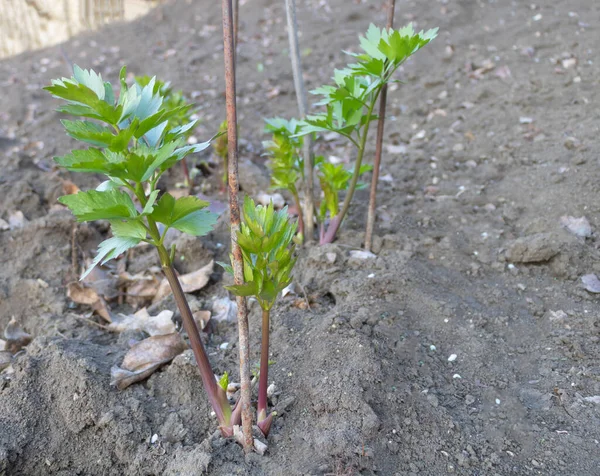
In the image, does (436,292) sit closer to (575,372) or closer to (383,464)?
(575,372)

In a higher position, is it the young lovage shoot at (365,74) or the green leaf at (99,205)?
the young lovage shoot at (365,74)

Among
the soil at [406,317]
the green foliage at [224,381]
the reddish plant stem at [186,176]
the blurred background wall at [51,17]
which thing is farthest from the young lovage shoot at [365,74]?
the blurred background wall at [51,17]

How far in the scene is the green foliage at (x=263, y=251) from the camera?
131cm

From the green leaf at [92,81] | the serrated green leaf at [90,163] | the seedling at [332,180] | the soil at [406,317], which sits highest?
the green leaf at [92,81]

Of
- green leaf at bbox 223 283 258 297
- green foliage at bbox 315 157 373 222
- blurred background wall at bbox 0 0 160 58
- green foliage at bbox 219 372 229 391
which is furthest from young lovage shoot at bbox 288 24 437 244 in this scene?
blurred background wall at bbox 0 0 160 58

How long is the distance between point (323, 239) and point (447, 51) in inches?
113

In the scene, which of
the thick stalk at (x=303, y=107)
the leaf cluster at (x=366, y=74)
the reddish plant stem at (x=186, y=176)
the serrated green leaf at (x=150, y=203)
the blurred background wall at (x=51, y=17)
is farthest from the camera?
the blurred background wall at (x=51, y=17)

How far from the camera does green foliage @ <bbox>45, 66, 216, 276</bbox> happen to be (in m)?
1.23

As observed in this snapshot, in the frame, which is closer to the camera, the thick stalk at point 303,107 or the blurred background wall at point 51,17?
the thick stalk at point 303,107

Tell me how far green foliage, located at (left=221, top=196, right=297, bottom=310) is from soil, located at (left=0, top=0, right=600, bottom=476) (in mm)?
481

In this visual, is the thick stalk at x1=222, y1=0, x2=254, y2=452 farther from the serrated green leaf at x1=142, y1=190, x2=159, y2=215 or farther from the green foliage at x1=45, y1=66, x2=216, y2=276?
the serrated green leaf at x1=142, y1=190, x2=159, y2=215

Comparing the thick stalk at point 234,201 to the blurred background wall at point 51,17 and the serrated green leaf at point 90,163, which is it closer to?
the serrated green leaf at point 90,163

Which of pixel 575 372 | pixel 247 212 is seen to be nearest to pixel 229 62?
pixel 247 212

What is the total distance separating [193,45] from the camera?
18.3 feet
